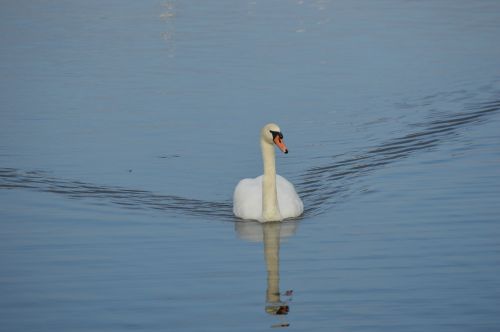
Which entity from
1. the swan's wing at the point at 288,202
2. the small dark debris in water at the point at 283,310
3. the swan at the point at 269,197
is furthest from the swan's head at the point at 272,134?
the small dark debris in water at the point at 283,310

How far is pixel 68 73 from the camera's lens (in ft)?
86.1

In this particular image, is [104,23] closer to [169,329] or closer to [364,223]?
[364,223]

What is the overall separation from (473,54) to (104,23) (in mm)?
11024

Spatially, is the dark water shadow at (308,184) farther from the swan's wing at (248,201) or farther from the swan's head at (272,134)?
the swan's head at (272,134)

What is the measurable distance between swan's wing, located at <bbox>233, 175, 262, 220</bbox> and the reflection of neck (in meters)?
0.35

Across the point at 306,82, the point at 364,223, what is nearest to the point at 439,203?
the point at 364,223

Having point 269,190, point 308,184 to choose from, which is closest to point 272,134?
point 269,190

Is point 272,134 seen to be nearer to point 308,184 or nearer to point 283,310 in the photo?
point 308,184

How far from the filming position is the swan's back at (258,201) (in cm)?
1622

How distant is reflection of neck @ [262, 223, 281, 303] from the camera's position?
40.4 ft

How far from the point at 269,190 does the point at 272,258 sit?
95.9 inches

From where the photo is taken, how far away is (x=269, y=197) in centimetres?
1599

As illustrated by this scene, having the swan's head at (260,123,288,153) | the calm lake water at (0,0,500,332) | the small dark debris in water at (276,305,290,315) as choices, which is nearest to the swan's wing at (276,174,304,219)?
the calm lake water at (0,0,500,332)

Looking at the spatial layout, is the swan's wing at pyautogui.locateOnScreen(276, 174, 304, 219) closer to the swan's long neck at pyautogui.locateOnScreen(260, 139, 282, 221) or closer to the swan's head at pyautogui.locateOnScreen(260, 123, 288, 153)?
the swan's long neck at pyautogui.locateOnScreen(260, 139, 282, 221)
